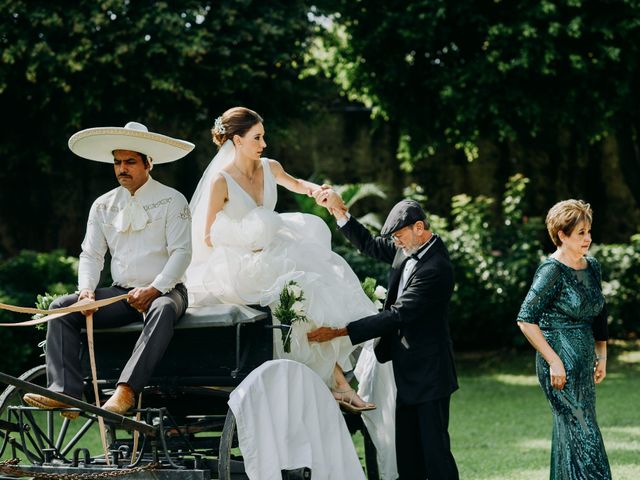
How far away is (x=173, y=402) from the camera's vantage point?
599cm

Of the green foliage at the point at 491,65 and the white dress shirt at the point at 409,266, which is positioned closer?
the white dress shirt at the point at 409,266

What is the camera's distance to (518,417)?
34.7 feet

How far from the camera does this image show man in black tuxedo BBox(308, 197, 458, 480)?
583cm

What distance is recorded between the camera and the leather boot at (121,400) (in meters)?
5.13

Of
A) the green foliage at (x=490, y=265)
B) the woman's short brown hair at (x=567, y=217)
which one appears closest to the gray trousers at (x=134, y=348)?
the woman's short brown hair at (x=567, y=217)

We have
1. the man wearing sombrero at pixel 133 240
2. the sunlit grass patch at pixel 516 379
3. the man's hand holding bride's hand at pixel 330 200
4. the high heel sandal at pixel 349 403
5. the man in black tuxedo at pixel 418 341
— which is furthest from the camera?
the sunlit grass patch at pixel 516 379

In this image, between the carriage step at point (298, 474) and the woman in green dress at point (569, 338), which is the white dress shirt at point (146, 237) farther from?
the woman in green dress at point (569, 338)

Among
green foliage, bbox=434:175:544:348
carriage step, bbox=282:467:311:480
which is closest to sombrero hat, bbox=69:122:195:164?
carriage step, bbox=282:467:311:480

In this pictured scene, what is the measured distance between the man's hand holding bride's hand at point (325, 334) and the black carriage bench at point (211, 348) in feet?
1.10

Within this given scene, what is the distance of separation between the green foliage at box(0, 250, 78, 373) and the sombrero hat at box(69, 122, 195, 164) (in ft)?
19.4

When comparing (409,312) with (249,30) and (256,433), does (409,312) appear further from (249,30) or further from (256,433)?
(249,30)

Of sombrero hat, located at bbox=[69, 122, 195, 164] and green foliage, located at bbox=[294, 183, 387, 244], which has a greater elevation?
green foliage, located at bbox=[294, 183, 387, 244]

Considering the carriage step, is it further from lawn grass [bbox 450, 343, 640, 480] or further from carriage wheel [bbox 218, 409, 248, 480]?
lawn grass [bbox 450, 343, 640, 480]

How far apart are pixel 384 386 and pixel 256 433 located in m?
1.47
